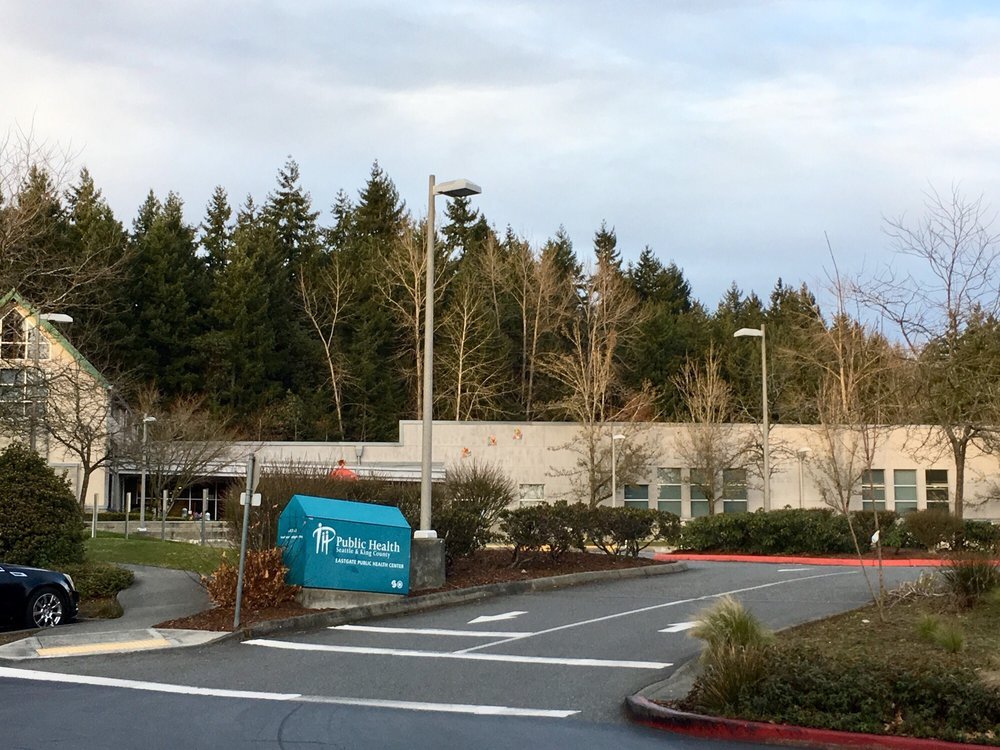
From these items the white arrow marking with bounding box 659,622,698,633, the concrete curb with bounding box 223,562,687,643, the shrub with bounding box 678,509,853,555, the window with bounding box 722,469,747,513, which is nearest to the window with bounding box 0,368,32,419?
the concrete curb with bounding box 223,562,687,643

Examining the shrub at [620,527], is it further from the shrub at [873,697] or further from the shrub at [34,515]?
the shrub at [873,697]

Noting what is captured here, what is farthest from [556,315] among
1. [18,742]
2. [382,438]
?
[18,742]

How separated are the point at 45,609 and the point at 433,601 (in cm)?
580

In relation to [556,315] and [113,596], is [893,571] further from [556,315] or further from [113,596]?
[556,315]

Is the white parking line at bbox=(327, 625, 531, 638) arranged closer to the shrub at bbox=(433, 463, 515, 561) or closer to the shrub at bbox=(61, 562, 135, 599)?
the shrub at bbox=(433, 463, 515, 561)

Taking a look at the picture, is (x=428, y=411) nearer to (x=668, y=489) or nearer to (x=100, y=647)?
(x=100, y=647)

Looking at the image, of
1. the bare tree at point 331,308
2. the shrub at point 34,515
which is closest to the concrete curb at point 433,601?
the shrub at point 34,515

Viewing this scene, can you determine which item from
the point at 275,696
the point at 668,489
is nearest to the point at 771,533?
the point at 275,696

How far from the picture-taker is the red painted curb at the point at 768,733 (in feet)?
29.0

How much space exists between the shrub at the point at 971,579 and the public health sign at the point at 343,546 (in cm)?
809

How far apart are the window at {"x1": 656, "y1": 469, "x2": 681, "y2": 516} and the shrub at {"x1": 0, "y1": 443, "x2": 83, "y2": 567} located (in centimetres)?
3839

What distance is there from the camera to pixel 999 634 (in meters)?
13.1

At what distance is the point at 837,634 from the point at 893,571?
11.4m

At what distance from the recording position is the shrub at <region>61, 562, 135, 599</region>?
798 inches
